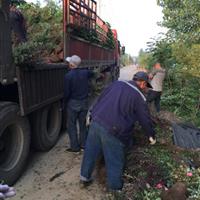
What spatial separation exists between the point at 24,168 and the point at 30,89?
1.23m

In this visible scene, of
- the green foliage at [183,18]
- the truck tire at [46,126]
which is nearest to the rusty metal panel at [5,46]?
the truck tire at [46,126]

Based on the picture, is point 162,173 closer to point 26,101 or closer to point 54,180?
point 54,180

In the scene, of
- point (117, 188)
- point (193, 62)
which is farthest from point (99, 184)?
point (193, 62)

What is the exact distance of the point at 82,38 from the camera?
7867 millimetres

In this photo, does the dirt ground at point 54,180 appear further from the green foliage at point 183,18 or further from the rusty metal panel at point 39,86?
the green foliage at point 183,18

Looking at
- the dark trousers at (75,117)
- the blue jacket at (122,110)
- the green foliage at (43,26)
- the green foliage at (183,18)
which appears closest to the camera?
the blue jacket at (122,110)

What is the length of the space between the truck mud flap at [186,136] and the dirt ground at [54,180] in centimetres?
176

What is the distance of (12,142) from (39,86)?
964mm

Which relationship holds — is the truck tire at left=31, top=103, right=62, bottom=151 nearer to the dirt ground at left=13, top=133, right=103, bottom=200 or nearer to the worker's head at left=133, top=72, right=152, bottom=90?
the dirt ground at left=13, top=133, right=103, bottom=200

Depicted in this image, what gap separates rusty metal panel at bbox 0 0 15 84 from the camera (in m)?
4.14

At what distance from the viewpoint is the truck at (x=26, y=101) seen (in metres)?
4.30

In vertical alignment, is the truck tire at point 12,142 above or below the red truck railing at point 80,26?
below

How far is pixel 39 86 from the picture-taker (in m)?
5.33

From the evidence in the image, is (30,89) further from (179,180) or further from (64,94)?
(179,180)
